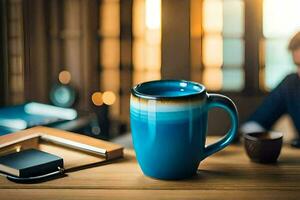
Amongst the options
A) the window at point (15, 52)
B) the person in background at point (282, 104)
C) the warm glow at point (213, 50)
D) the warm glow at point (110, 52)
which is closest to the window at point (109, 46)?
the warm glow at point (110, 52)

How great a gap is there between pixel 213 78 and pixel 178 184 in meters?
1.23

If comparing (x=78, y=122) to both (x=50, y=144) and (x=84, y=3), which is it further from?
(x=84, y=3)

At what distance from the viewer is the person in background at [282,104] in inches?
50.5

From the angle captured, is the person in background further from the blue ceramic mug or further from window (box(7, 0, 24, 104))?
window (box(7, 0, 24, 104))

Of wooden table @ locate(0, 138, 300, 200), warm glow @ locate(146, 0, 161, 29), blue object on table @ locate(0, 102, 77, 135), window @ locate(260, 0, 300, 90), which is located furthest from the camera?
warm glow @ locate(146, 0, 161, 29)

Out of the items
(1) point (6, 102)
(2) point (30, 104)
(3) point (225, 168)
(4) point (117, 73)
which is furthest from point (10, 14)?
(4) point (117, 73)

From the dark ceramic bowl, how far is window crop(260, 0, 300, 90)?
81 centimetres

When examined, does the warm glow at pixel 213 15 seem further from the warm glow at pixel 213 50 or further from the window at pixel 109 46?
the window at pixel 109 46

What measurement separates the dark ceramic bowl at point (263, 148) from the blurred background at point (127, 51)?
42cm

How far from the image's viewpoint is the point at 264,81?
1.80 meters

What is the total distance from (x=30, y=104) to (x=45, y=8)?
1174 millimetres

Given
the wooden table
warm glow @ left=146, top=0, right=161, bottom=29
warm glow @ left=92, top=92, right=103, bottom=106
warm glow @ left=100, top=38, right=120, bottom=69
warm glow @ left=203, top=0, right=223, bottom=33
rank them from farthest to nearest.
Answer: warm glow @ left=100, top=38, right=120, bottom=69 → warm glow @ left=146, top=0, right=161, bottom=29 → warm glow @ left=92, top=92, right=103, bottom=106 → warm glow @ left=203, top=0, right=223, bottom=33 → the wooden table

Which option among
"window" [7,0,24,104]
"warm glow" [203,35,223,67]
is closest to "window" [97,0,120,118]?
"warm glow" [203,35,223,67]

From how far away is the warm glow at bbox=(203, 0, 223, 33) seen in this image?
8.12 feet
